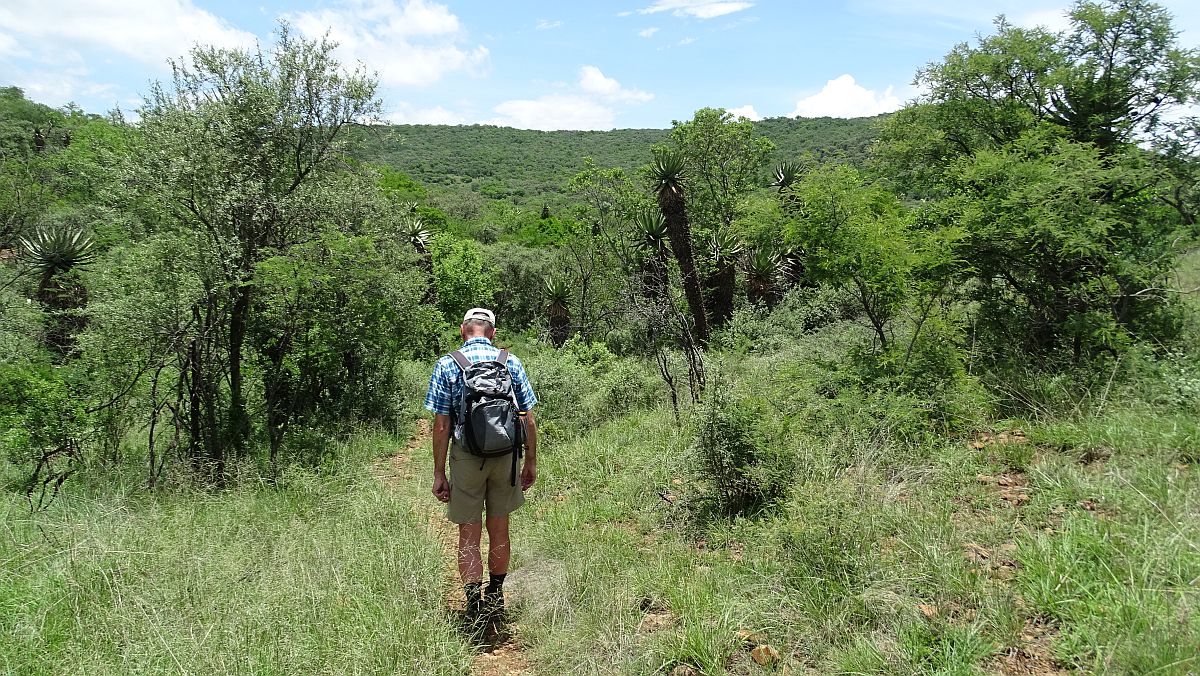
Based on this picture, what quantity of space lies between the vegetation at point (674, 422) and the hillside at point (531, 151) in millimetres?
46290

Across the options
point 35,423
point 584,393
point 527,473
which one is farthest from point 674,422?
point 35,423

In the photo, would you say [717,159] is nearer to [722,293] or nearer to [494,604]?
[722,293]

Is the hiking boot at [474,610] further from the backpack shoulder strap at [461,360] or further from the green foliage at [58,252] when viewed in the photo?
the green foliage at [58,252]

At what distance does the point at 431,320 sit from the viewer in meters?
11.7

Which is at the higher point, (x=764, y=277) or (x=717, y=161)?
(x=717, y=161)

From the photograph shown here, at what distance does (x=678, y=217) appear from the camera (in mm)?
15742

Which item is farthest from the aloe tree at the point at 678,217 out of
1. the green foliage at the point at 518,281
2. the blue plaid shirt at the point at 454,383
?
the green foliage at the point at 518,281

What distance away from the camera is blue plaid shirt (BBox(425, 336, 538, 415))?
147 inches

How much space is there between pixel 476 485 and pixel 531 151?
94.1 m

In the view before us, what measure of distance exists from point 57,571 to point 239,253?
4.42m

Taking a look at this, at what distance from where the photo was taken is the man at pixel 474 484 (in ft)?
12.3

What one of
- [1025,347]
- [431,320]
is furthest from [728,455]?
[431,320]

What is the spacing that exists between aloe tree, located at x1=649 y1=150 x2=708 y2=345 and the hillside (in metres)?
39.9

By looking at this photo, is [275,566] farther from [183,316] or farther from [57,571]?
[183,316]
